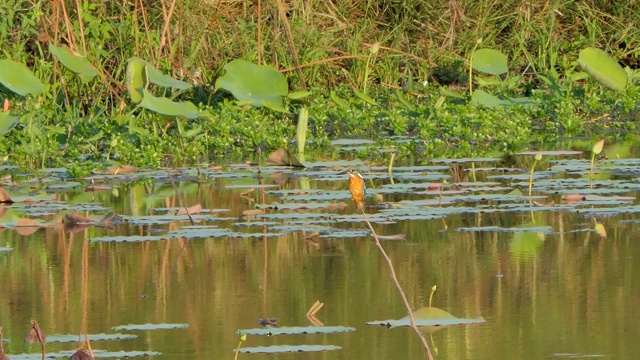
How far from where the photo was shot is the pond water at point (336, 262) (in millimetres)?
3725

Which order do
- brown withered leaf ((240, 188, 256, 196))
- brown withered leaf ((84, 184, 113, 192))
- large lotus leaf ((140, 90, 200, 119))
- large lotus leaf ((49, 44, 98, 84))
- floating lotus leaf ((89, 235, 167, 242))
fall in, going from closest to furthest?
floating lotus leaf ((89, 235, 167, 242)) < brown withered leaf ((240, 188, 256, 196)) < brown withered leaf ((84, 184, 113, 192)) < large lotus leaf ((140, 90, 200, 119)) < large lotus leaf ((49, 44, 98, 84))

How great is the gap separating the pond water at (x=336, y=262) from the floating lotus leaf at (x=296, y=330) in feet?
0.08

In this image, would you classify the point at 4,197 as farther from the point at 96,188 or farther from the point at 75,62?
the point at 75,62

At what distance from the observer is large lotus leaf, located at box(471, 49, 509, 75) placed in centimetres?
975

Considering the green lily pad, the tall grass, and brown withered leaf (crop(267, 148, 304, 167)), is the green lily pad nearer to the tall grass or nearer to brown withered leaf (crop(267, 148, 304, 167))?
brown withered leaf (crop(267, 148, 304, 167))

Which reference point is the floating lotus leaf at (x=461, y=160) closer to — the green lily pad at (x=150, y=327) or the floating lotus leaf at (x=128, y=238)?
the floating lotus leaf at (x=128, y=238)

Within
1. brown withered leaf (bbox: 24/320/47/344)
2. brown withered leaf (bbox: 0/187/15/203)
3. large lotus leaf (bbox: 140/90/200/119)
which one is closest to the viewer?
brown withered leaf (bbox: 24/320/47/344)

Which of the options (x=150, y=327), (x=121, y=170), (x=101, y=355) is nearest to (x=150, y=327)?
(x=150, y=327)

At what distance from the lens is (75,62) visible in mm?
8391

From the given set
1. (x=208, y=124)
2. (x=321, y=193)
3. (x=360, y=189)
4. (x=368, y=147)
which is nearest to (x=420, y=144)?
(x=368, y=147)

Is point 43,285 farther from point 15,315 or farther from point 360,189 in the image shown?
point 360,189

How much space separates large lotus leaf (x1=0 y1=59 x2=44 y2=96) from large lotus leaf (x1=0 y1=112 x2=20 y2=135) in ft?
2.61

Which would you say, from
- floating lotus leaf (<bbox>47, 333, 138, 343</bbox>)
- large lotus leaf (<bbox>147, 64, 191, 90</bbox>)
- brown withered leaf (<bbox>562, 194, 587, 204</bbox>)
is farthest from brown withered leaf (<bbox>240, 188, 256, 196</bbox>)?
floating lotus leaf (<bbox>47, 333, 138, 343</bbox>)

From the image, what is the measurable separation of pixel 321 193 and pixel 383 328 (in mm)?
2306
